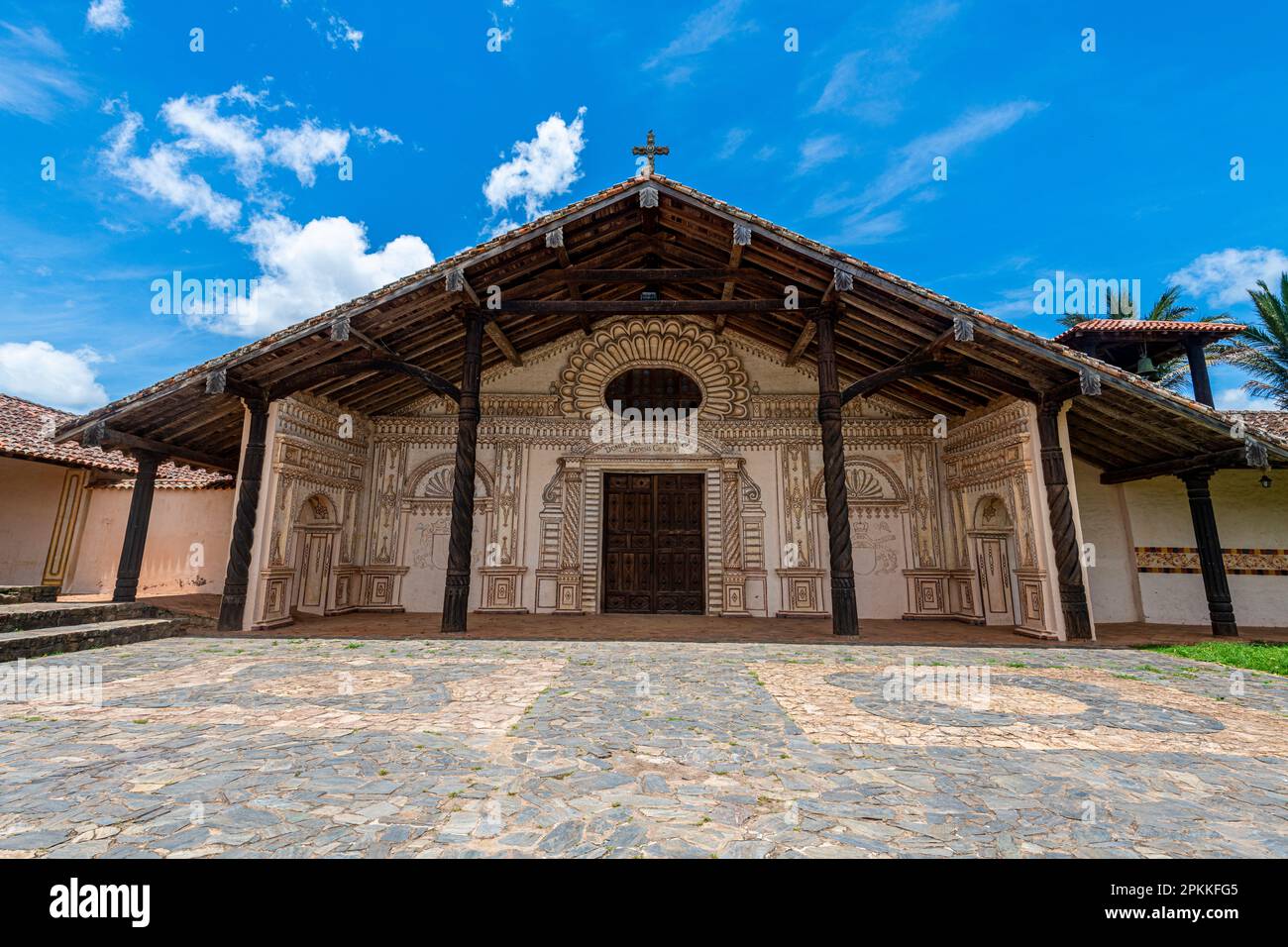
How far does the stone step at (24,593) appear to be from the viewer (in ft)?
26.6

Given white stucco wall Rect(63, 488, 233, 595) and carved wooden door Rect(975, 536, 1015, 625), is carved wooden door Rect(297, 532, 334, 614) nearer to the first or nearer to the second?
white stucco wall Rect(63, 488, 233, 595)

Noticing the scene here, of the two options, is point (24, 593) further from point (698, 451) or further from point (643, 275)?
point (698, 451)

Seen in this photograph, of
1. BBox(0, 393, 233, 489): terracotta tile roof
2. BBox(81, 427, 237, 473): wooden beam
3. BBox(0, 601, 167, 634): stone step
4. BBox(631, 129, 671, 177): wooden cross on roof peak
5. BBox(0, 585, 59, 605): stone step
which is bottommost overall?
BBox(0, 601, 167, 634): stone step

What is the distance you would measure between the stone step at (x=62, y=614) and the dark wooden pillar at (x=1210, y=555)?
16.2m

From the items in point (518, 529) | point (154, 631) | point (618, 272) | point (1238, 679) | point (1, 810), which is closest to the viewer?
point (1, 810)

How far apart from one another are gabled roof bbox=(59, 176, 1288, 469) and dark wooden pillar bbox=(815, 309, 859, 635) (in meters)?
0.80

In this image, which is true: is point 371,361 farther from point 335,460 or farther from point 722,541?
point 722,541

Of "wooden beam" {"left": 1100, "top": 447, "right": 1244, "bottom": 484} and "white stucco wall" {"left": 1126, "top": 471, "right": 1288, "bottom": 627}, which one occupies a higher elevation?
"wooden beam" {"left": 1100, "top": 447, "right": 1244, "bottom": 484}

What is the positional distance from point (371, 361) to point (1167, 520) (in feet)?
46.5

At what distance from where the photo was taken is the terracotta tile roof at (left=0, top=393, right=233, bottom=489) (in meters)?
10.9

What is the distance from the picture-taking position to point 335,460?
10.4 meters

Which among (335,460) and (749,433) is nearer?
(335,460)

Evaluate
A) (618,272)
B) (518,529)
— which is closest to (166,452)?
(518,529)

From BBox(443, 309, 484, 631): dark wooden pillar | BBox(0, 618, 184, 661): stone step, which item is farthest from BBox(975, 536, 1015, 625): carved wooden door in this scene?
BBox(0, 618, 184, 661): stone step
